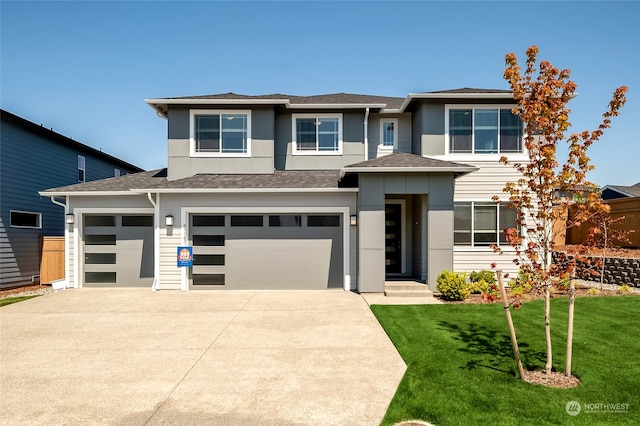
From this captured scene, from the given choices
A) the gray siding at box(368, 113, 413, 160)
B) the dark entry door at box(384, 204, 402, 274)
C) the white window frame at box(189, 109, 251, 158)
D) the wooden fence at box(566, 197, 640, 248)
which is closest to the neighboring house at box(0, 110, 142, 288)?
the white window frame at box(189, 109, 251, 158)

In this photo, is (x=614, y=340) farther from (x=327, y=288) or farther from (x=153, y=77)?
(x=153, y=77)

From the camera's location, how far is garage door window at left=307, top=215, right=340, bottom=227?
11.2m

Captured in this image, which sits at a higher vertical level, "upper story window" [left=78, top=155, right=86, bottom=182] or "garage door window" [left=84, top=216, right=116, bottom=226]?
"upper story window" [left=78, top=155, right=86, bottom=182]

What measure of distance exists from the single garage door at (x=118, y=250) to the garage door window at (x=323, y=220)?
17.4 feet

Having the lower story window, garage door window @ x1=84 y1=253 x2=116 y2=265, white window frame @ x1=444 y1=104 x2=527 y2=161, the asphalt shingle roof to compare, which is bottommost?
garage door window @ x1=84 y1=253 x2=116 y2=265

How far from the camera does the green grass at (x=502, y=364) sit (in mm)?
3695

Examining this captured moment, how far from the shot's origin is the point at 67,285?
11.6 m

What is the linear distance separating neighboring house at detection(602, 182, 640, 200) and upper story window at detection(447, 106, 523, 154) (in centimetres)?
1616

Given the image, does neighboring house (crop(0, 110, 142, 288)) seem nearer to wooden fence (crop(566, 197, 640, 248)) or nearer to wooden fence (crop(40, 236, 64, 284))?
wooden fence (crop(40, 236, 64, 284))

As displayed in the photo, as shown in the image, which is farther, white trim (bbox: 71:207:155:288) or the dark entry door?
the dark entry door

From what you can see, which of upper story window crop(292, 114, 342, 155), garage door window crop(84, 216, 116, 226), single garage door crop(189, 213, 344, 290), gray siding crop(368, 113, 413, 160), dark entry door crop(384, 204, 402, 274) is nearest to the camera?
single garage door crop(189, 213, 344, 290)

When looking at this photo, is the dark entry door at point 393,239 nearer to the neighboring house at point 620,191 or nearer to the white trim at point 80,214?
the white trim at point 80,214

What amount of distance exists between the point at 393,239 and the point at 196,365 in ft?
28.0

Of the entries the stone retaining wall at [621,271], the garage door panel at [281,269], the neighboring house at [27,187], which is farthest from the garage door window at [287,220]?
the neighboring house at [27,187]
